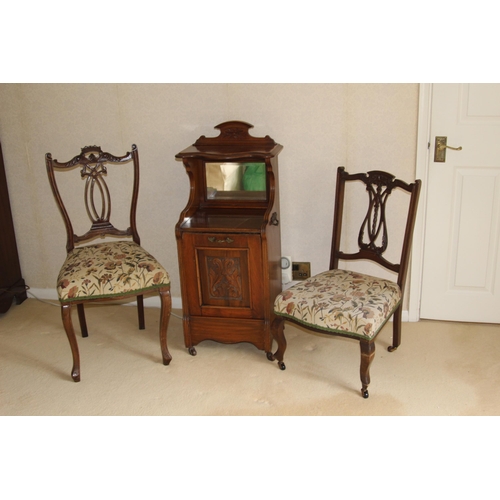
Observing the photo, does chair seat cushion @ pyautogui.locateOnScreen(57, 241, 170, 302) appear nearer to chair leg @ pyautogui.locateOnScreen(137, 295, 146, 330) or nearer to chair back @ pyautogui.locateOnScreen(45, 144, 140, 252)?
chair back @ pyautogui.locateOnScreen(45, 144, 140, 252)

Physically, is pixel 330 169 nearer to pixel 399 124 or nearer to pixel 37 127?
pixel 399 124

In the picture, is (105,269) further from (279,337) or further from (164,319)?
(279,337)

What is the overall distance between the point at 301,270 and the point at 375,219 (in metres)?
0.62

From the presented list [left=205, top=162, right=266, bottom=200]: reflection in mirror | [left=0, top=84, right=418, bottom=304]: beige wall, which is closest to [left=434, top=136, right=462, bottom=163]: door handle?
[left=0, top=84, right=418, bottom=304]: beige wall

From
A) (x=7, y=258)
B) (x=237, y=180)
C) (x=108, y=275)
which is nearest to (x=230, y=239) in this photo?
(x=237, y=180)

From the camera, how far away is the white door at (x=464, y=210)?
114 inches

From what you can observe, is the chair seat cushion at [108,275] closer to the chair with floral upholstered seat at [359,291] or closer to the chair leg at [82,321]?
the chair leg at [82,321]

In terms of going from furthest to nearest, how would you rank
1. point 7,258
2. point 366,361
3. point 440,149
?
1. point 7,258
2. point 440,149
3. point 366,361

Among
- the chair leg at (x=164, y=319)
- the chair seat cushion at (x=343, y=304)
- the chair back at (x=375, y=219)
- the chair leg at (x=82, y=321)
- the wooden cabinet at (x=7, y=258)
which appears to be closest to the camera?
the chair seat cushion at (x=343, y=304)

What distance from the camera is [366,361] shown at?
101 inches

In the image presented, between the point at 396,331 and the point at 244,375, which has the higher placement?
the point at 396,331

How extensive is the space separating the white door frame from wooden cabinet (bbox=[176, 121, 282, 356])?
0.71m

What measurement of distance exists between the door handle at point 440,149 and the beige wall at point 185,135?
12 centimetres

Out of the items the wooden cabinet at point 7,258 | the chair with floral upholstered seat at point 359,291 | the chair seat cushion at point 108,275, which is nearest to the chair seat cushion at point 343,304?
the chair with floral upholstered seat at point 359,291
